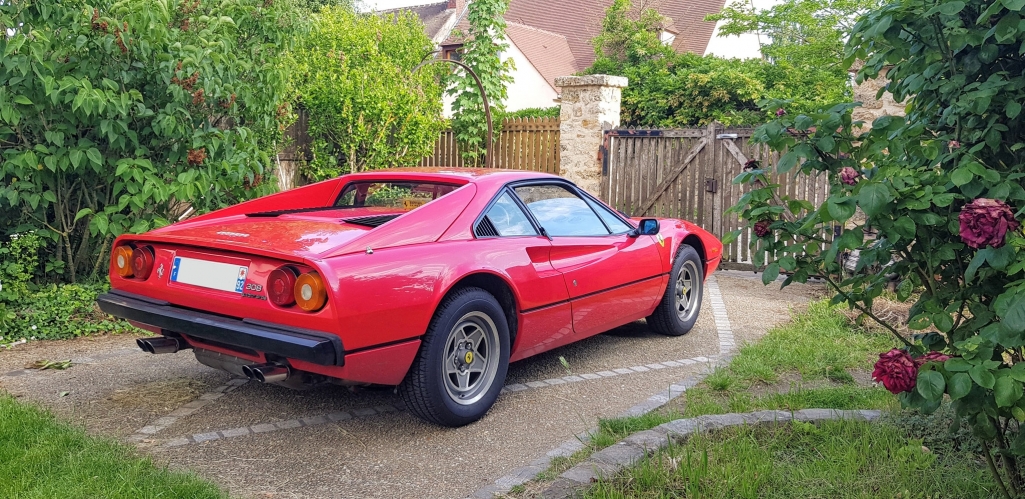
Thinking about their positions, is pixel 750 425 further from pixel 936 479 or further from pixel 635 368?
pixel 635 368

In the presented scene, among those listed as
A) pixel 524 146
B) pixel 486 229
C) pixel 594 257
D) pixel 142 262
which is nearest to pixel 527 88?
pixel 524 146

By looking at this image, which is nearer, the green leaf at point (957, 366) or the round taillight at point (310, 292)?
the green leaf at point (957, 366)

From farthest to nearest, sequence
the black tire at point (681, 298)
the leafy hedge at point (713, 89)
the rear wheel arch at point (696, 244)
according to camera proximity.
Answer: the leafy hedge at point (713, 89), the rear wheel arch at point (696, 244), the black tire at point (681, 298)

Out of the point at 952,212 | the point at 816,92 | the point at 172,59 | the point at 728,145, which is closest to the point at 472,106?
the point at 728,145

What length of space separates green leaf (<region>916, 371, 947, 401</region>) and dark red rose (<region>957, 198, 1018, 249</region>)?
383 millimetres

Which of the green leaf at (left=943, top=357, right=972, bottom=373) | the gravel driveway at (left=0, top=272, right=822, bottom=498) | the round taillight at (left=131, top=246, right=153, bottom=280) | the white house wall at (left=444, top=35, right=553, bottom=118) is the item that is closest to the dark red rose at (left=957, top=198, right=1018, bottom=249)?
the green leaf at (left=943, top=357, right=972, bottom=373)

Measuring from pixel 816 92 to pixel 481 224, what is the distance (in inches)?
608

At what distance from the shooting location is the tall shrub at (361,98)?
1049 cm

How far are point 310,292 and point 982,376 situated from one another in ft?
8.22

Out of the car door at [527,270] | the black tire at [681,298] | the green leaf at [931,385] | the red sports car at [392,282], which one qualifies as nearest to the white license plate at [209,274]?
the red sports car at [392,282]

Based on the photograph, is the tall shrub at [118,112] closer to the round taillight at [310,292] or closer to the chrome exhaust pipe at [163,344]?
the chrome exhaust pipe at [163,344]

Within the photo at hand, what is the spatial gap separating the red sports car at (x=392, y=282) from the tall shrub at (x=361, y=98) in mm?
5391

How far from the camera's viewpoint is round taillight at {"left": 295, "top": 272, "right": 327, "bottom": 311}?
3451 mm

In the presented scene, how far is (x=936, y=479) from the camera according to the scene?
3.04m
